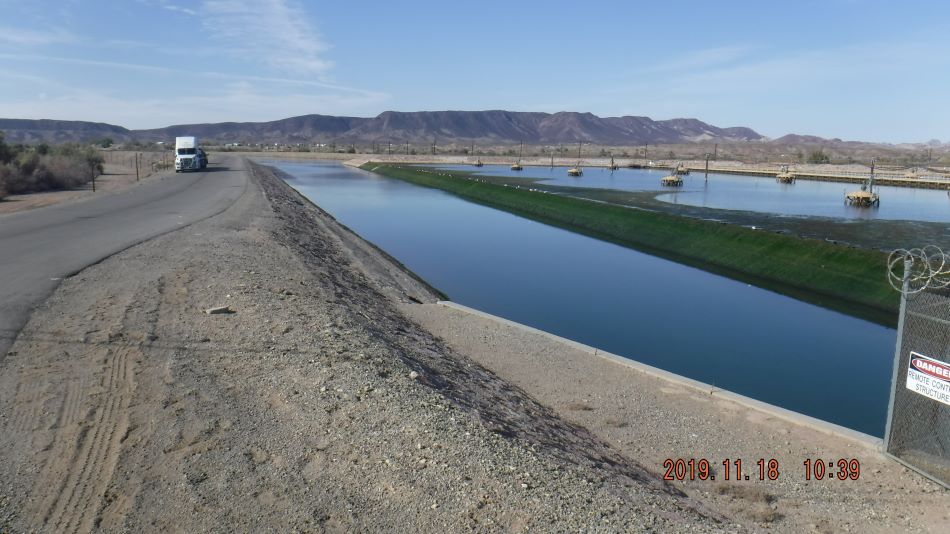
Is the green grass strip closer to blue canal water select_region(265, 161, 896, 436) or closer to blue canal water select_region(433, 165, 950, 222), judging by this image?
blue canal water select_region(265, 161, 896, 436)

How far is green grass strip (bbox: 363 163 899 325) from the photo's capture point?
24.0m

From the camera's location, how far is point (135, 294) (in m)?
13.5

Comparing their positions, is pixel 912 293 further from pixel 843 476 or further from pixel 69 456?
pixel 69 456

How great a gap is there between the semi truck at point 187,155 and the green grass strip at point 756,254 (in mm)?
30992

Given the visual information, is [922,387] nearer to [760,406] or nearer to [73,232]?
[760,406]

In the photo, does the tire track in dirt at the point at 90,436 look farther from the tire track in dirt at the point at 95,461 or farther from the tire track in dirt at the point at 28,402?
the tire track in dirt at the point at 28,402

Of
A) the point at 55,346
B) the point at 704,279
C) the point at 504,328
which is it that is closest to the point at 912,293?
the point at 504,328

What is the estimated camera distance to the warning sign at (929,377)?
838cm

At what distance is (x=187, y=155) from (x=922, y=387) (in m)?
63.9

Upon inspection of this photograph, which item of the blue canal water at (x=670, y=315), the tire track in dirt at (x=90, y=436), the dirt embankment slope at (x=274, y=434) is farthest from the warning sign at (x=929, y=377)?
the tire track in dirt at (x=90, y=436)

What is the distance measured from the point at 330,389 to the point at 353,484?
2560 mm

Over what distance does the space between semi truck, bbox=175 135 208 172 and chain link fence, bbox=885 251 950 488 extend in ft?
205

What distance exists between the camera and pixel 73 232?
22219 millimetres

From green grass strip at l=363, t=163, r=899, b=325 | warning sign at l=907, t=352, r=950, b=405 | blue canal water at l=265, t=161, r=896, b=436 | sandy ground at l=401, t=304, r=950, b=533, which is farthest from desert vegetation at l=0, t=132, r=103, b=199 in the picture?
warning sign at l=907, t=352, r=950, b=405
